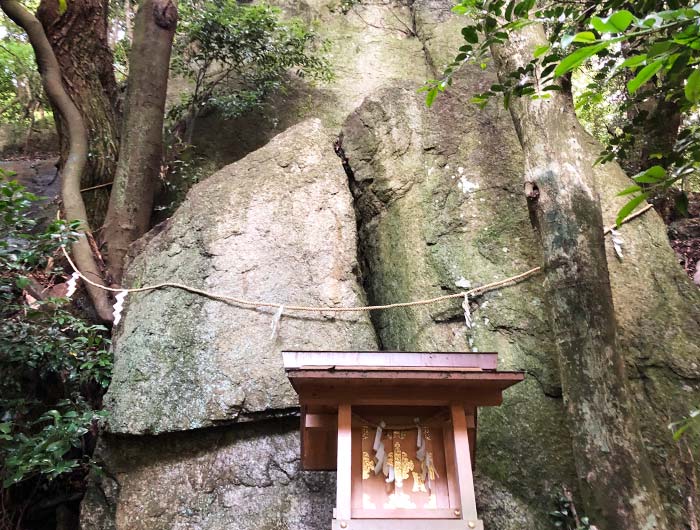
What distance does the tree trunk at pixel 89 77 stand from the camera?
5.46 metres

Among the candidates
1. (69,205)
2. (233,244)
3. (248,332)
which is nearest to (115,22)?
(69,205)

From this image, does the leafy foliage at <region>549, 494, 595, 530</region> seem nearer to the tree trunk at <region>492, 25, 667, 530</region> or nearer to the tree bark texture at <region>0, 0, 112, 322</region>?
the tree trunk at <region>492, 25, 667, 530</region>

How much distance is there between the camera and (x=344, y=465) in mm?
2303

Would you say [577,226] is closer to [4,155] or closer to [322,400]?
[322,400]

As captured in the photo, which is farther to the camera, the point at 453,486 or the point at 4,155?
the point at 4,155

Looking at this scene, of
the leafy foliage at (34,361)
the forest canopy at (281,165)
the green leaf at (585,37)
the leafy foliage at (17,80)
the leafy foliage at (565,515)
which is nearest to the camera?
the green leaf at (585,37)

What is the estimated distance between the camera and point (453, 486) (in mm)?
2361

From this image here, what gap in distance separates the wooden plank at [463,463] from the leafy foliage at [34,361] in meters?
2.38

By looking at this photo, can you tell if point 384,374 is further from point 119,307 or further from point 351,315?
point 119,307

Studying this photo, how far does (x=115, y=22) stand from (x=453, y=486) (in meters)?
8.74

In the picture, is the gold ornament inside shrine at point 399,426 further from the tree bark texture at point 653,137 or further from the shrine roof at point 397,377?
the tree bark texture at point 653,137

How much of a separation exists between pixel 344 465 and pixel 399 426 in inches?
15.4

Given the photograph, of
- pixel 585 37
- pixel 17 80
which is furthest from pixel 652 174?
pixel 17 80

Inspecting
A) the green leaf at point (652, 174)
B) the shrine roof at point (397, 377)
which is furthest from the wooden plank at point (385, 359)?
the green leaf at point (652, 174)
